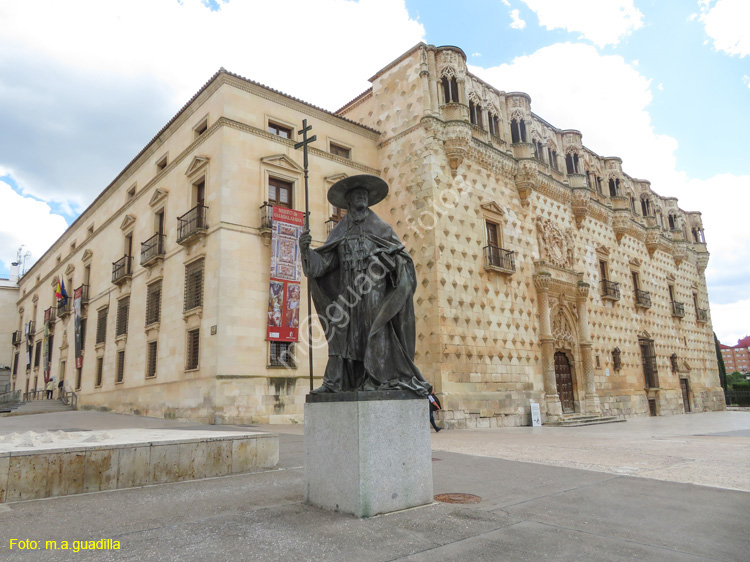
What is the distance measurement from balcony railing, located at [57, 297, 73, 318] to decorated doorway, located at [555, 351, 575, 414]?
26.6 meters

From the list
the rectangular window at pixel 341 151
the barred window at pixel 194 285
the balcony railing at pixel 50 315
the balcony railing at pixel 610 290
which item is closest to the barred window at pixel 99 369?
the balcony railing at pixel 50 315

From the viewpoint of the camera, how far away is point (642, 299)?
1101 inches

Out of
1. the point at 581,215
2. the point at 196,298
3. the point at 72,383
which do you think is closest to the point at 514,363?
the point at 581,215

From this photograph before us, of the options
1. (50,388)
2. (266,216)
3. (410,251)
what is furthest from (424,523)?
(50,388)

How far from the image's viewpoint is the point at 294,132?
1847 centimetres

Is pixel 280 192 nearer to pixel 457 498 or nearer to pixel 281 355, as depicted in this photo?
pixel 281 355

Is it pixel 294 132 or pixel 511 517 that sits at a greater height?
pixel 294 132

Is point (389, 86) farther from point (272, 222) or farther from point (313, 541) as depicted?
point (313, 541)

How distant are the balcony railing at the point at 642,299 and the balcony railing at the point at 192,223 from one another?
23039 mm

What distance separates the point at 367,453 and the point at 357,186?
2613 millimetres

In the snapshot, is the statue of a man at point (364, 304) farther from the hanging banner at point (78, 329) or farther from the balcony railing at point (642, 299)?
the balcony railing at point (642, 299)

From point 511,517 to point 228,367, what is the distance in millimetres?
12356

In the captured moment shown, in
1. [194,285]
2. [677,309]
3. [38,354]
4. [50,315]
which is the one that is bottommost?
[38,354]

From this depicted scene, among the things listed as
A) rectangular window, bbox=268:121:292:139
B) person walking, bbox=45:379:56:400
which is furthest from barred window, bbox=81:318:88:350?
rectangular window, bbox=268:121:292:139
